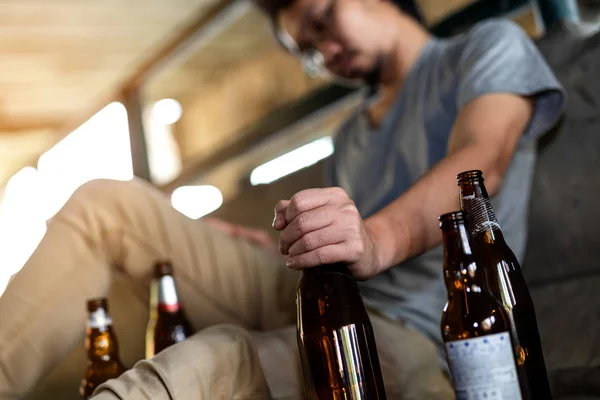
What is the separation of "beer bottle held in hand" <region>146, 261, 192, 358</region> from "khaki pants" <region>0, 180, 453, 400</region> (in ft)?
0.13

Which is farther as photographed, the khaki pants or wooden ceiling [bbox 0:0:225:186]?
wooden ceiling [bbox 0:0:225:186]

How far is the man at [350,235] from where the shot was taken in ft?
2.56

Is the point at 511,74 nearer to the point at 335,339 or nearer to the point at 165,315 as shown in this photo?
the point at 335,339

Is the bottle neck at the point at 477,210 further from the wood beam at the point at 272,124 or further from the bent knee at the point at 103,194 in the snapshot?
the wood beam at the point at 272,124

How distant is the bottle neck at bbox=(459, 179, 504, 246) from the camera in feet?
2.55

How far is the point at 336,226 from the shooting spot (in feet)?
2.40

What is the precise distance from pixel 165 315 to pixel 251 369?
0.34 metres

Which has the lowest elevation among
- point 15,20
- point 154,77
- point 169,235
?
point 169,235

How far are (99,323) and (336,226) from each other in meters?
0.48

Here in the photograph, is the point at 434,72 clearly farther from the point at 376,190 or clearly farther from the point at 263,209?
the point at 263,209

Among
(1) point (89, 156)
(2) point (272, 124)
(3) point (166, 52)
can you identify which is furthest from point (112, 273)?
(1) point (89, 156)

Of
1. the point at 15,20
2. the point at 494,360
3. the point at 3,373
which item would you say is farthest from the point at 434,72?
the point at 15,20

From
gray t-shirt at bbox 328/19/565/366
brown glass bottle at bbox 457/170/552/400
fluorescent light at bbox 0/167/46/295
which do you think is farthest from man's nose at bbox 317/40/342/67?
fluorescent light at bbox 0/167/46/295

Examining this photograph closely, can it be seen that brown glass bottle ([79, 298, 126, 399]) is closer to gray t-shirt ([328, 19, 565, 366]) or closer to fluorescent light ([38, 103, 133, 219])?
gray t-shirt ([328, 19, 565, 366])
